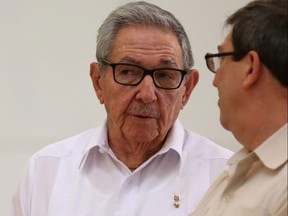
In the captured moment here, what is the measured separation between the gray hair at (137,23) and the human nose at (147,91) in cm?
15

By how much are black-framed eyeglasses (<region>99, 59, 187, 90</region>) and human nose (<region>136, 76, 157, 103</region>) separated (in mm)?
14

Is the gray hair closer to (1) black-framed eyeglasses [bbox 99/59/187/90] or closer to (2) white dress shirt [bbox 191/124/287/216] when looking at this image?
(1) black-framed eyeglasses [bbox 99/59/187/90]

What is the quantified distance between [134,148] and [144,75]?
0.77 ft

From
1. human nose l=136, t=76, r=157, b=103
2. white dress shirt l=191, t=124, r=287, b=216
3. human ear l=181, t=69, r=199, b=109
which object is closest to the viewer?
white dress shirt l=191, t=124, r=287, b=216

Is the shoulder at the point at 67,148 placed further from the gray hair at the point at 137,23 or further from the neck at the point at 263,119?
the neck at the point at 263,119

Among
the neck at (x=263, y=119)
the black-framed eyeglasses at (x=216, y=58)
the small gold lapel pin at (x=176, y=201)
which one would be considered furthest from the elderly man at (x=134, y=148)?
the neck at (x=263, y=119)

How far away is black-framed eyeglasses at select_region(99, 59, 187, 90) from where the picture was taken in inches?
68.0

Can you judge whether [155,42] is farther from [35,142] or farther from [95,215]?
[35,142]

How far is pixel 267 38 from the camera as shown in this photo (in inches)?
47.8

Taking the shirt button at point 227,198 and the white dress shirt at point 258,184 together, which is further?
the shirt button at point 227,198

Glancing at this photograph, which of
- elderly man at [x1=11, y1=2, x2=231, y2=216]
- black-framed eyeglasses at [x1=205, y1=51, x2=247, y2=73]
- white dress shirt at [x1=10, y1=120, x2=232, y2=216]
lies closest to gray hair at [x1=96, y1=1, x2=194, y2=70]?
elderly man at [x1=11, y1=2, x2=231, y2=216]

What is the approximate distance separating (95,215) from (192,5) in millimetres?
1279

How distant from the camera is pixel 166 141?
1.82 m

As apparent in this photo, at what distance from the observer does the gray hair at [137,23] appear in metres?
1.78
